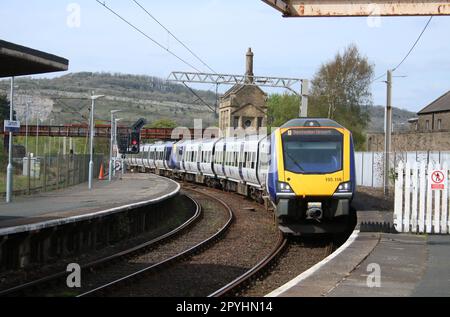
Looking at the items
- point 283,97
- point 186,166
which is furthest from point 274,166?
point 283,97

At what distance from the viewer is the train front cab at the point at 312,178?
1533 centimetres

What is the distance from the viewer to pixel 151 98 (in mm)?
175375

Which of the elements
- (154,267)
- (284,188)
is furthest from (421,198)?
(154,267)

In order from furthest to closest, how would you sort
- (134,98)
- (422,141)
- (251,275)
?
(134,98) → (422,141) → (251,275)

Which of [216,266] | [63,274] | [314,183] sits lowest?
[216,266]

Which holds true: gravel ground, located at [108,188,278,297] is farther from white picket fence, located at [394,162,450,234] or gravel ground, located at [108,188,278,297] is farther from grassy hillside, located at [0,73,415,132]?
grassy hillside, located at [0,73,415,132]

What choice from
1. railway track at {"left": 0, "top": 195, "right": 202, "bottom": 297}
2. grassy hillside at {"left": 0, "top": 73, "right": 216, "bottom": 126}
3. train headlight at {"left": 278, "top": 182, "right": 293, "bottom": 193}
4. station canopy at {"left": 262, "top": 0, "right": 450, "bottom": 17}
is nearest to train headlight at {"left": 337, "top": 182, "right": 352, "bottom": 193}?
train headlight at {"left": 278, "top": 182, "right": 293, "bottom": 193}

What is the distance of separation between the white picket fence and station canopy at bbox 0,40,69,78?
766cm

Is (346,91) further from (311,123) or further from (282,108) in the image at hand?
(311,123)

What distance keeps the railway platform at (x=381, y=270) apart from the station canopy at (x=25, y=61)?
483cm

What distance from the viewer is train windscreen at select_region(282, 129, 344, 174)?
15664mm

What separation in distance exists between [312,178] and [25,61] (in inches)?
307

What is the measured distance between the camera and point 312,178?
50.6 feet

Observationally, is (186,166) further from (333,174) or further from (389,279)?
(389,279)
